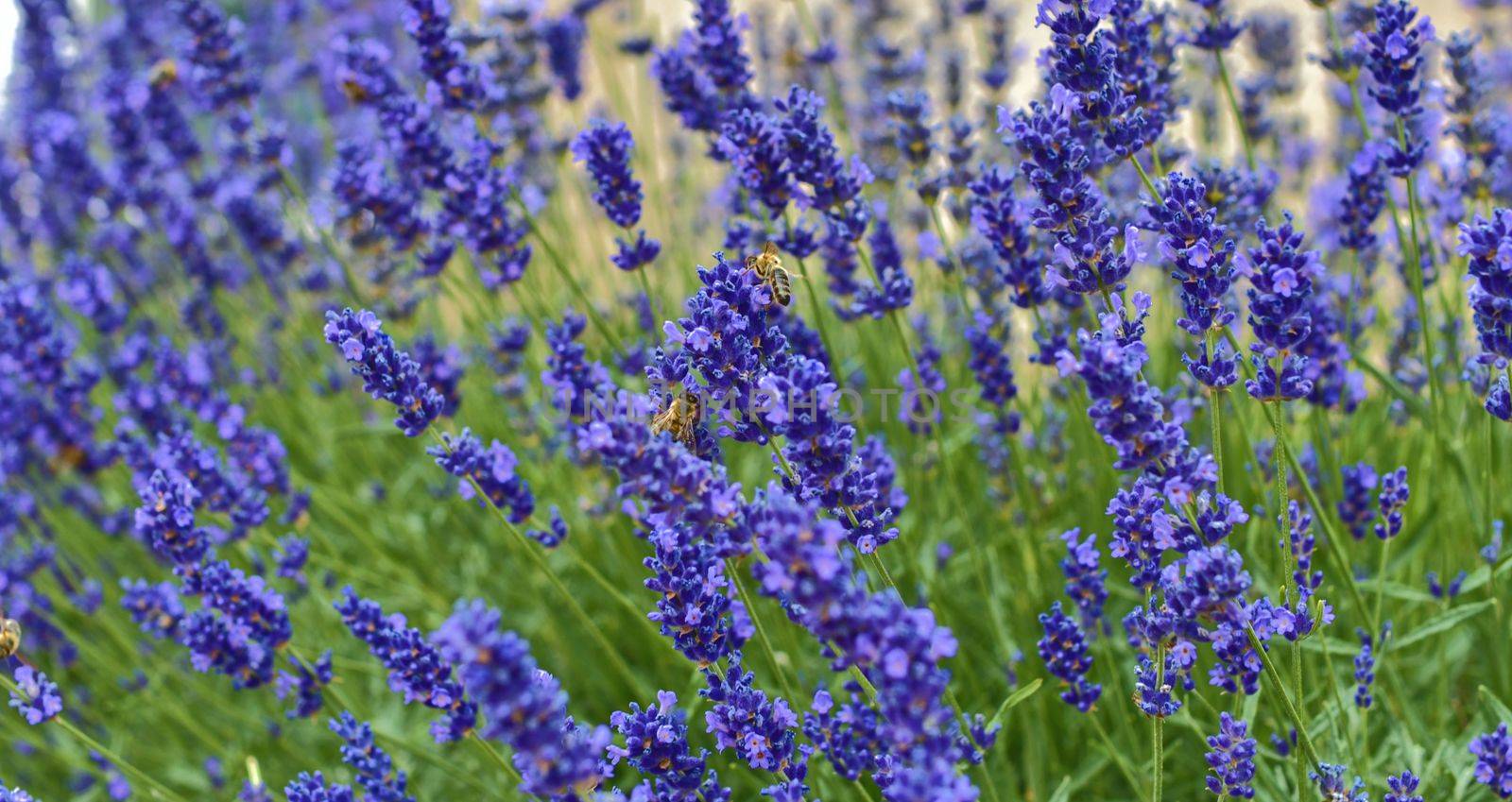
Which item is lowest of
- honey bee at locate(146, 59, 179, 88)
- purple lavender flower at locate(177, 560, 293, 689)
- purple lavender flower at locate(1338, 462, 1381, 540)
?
purple lavender flower at locate(1338, 462, 1381, 540)

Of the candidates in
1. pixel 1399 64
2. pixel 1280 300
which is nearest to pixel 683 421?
pixel 1280 300

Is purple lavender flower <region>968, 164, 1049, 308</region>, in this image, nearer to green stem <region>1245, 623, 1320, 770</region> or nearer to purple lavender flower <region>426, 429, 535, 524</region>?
green stem <region>1245, 623, 1320, 770</region>

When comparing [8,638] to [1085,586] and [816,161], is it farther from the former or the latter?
[1085,586]

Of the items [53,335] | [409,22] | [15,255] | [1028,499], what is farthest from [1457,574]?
[15,255]

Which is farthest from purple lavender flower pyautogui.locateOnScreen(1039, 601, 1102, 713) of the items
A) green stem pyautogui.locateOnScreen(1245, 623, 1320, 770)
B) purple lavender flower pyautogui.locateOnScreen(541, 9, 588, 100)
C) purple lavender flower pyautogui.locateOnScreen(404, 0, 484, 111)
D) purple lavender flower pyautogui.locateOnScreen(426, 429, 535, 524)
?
purple lavender flower pyautogui.locateOnScreen(541, 9, 588, 100)

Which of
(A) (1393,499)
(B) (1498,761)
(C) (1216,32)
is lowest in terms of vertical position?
(B) (1498,761)

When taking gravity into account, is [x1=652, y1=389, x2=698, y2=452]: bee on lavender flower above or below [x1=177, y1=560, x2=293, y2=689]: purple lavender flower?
below

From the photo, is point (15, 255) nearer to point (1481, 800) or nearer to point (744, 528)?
point (744, 528)
